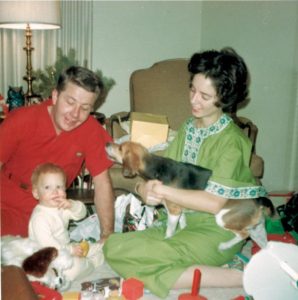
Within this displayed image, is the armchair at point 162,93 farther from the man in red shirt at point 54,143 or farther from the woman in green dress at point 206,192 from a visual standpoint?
the woman in green dress at point 206,192

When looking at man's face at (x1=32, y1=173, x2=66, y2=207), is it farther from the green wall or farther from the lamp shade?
the green wall

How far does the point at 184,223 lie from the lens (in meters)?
1.78

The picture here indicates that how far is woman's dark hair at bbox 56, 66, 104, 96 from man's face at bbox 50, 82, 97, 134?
17mm

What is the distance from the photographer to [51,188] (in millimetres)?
1646

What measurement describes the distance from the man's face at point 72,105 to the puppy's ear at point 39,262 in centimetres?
53

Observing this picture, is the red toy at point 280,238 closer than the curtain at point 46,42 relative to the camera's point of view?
Yes

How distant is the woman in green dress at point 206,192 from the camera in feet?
5.16

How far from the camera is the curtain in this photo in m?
3.60

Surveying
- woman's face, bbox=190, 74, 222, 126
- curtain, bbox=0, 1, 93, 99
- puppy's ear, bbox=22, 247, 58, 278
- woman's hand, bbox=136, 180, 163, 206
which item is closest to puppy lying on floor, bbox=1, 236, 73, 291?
puppy's ear, bbox=22, 247, 58, 278

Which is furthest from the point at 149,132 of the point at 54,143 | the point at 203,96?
the point at 203,96

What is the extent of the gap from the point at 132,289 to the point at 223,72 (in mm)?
918

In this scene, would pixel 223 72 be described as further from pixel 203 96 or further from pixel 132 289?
pixel 132 289

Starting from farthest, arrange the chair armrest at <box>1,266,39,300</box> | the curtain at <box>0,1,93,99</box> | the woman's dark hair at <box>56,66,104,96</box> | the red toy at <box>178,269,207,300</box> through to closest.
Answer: the curtain at <box>0,1,93,99</box>, the woman's dark hair at <box>56,66,104,96</box>, the red toy at <box>178,269,207,300</box>, the chair armrest at <box>1,266,39,300</box>

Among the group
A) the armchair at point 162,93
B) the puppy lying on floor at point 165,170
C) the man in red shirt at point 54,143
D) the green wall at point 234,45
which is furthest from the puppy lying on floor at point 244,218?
the armchair at point 162,93
